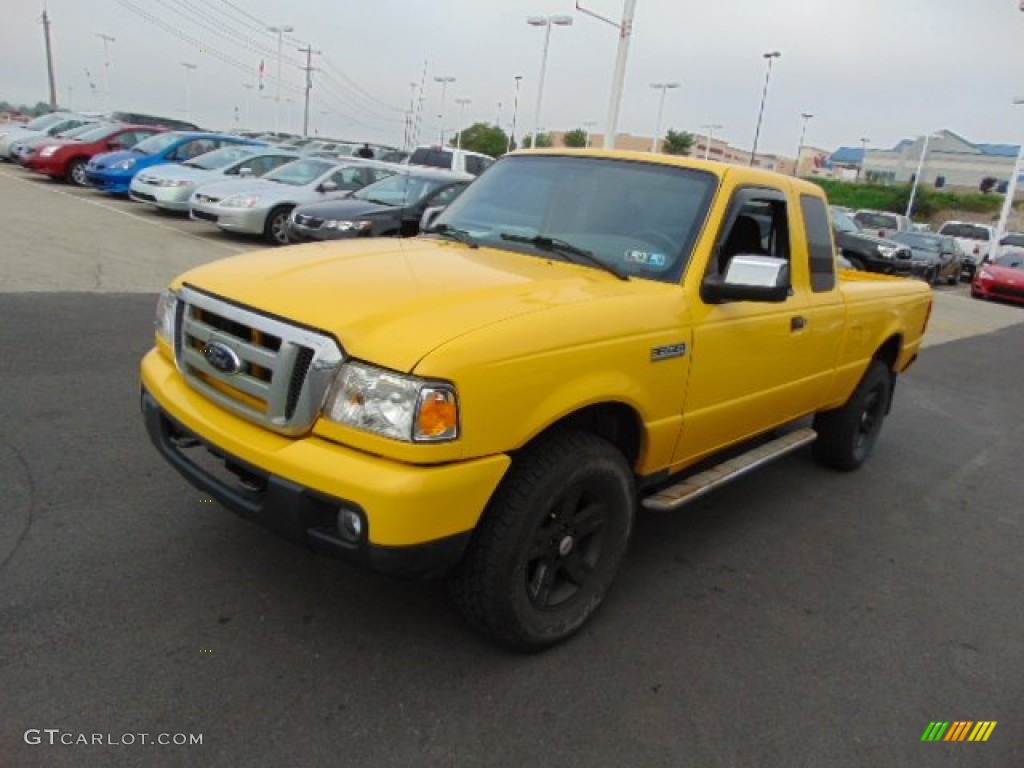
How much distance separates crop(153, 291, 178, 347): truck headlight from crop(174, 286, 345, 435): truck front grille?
0.55 ft

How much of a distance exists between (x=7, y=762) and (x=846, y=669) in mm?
2871

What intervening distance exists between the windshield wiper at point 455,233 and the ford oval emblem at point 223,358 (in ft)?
4.56

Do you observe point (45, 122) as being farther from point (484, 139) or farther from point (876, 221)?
point (484, 139)

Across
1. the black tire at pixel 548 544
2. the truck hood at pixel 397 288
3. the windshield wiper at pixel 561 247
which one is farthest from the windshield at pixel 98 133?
the black tire at pixel 548 544

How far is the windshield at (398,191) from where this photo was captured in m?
11.7

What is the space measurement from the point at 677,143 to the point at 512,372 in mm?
69466

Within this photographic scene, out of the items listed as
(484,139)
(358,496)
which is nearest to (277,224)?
(358,496)

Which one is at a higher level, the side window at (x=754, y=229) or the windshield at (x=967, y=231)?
the side window at (x=754, y=229)

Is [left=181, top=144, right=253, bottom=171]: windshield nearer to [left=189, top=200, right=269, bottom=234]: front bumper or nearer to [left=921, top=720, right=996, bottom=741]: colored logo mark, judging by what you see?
[left=189, top=200, right=269, bottom=234]: front bumper

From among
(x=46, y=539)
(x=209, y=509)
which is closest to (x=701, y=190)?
(x=209, y=509)

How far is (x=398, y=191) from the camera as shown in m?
12.0

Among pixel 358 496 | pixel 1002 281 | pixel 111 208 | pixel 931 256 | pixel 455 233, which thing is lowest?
pixel 111 208

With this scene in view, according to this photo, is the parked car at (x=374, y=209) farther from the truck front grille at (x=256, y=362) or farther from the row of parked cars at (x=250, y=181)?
the truck front grille at (x=256, y=362)

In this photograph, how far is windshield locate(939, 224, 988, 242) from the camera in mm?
28922
